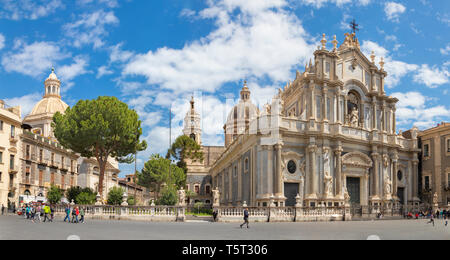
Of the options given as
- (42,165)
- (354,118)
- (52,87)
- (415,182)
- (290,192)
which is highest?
(52,87)

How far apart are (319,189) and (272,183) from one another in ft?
16.1

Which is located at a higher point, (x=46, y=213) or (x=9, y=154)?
(x=9, y=154)

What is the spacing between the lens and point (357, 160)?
39312 mm

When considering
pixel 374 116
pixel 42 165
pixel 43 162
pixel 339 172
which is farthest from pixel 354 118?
pixel 42 165

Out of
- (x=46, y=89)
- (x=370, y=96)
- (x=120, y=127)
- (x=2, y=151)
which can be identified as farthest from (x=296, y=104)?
(x=46, y=89)

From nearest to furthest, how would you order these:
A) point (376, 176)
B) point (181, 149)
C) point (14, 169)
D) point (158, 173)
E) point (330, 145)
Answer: point (330, 145) → point (376, 176) → point (14, 169) → point (158, 173) → point (181, 149)

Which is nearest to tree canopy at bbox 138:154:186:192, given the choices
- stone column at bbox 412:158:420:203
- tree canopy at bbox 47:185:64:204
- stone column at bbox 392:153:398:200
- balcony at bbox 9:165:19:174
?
tree canopy at bbox 47:185:64:204

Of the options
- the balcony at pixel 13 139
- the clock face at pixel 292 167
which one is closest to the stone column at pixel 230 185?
the clock face at pixel 292 167

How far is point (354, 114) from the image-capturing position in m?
40.4

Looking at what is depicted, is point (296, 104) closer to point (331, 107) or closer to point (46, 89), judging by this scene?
point (331, 107)

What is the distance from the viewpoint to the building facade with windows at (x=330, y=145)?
115ft

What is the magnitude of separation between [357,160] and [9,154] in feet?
119

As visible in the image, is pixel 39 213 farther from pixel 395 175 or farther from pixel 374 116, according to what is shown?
pixel 395 175

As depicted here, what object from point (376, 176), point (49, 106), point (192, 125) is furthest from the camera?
point (192, 125)
